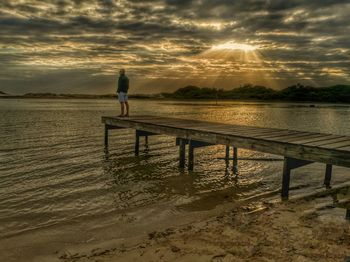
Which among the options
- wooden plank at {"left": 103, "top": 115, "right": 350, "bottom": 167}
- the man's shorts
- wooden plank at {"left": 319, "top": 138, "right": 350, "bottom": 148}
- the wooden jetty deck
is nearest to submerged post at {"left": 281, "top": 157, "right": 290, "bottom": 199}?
the wooden jetty deck

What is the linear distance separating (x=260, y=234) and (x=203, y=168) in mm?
6843

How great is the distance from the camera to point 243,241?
5.56 m

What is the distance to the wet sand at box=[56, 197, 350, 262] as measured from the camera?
503 centimetres

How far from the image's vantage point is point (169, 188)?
32.3 ft

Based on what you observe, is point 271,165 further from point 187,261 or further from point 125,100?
point 187,261

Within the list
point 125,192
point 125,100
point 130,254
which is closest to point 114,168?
point 125,192

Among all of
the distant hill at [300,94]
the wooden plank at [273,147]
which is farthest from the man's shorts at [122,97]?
the distant hill at [300,94]

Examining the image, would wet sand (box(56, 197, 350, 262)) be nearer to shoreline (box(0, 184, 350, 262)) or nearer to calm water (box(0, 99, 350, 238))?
shoreline (box(0, 184, 350, 262))

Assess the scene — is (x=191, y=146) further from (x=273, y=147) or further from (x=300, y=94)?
(x=300, y=94)

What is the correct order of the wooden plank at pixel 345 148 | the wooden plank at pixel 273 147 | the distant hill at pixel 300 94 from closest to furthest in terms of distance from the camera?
the wooden plank at pixel 345 148 < the wooden plank at pixel 273 147 < the distant hill at pixel 300 94

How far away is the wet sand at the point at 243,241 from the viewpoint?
5034mm

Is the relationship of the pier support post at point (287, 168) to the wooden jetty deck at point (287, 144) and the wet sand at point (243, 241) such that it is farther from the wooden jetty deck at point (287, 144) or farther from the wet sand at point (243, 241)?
the wet sand at point (243, 241)

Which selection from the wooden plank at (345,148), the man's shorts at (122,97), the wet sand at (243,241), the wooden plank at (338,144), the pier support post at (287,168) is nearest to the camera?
the wet sand at (243,241)

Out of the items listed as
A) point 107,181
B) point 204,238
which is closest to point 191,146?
point 107,181
